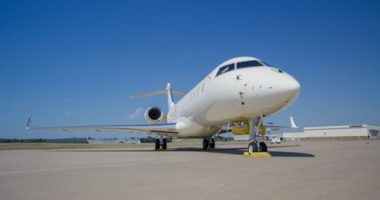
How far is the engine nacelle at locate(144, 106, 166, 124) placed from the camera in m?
25.4

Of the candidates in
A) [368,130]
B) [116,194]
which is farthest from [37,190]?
[368,130]

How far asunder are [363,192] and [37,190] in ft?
16.8

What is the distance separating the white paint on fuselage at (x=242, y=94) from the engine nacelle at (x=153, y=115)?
27.2ft

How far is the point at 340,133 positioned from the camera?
86.2 meters

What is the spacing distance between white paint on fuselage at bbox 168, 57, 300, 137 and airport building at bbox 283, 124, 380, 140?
73.3m

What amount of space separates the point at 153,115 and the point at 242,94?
14.5 metres

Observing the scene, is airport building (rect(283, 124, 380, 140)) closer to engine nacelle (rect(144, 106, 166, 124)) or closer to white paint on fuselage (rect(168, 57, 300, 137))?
engine nacelle (rect(144, 106, 166, 124))

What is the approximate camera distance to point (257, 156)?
465 inches

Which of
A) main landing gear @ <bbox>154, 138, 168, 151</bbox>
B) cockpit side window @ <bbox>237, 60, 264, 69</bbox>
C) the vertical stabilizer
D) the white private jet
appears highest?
the vertical stabilizer

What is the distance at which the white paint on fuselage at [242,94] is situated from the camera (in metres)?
11.0

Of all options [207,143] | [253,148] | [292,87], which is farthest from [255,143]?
[207,143]

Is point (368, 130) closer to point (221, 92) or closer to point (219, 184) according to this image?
point (221, 92)

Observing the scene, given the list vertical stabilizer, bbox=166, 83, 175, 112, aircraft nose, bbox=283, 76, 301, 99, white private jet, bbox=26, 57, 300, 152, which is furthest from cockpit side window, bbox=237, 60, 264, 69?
vertical stabilizer, bbox=166, 83, 175, 112

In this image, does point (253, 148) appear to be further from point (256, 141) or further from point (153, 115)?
point (153, 115)
